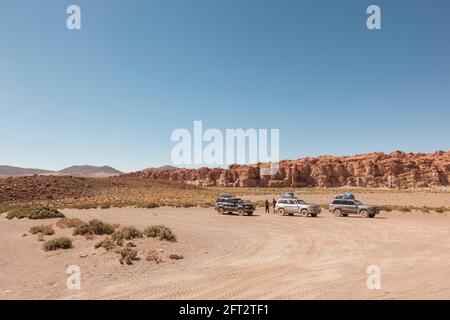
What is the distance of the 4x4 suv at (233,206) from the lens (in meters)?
35.1

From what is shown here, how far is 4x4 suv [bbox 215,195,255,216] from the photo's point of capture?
35062mm

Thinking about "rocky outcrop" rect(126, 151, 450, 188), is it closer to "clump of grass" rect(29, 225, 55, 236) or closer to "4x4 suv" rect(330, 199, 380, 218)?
"4x4 suv" rect(330, 199, 380, 218)

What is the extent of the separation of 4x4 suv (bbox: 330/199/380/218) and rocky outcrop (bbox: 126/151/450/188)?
377 ft

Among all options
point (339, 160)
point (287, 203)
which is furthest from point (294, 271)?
point (339, 160)

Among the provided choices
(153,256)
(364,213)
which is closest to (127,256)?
(153,256)

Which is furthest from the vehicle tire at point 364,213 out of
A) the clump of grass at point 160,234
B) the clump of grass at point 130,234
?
the clump of grass at point 130,234

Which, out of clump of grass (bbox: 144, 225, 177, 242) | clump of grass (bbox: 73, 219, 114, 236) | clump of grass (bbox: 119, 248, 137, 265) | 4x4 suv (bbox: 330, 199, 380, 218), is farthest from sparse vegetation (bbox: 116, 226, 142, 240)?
4x4 suv (bbox: 330, 199, 380, 218)

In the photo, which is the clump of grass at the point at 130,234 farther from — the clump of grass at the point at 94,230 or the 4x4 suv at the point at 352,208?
the 4x4 suv at the point at 352,208

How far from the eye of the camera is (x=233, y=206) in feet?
118

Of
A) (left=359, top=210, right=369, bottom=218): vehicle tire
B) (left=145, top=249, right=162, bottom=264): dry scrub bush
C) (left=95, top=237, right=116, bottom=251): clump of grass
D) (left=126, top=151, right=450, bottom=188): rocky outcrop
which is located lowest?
(left=359, top=210, right=369, bottom=218): vehicle tire

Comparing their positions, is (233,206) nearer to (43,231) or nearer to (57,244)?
(43,231)
